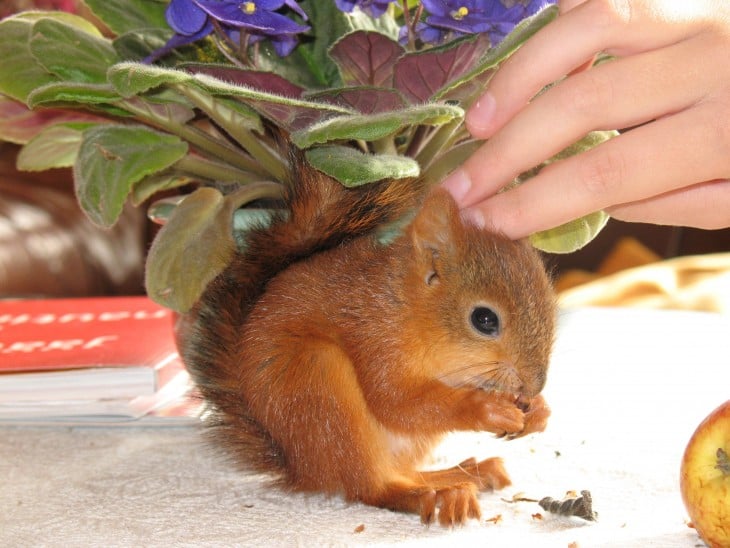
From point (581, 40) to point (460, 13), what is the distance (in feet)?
0.41

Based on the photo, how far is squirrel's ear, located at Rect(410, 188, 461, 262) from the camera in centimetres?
94

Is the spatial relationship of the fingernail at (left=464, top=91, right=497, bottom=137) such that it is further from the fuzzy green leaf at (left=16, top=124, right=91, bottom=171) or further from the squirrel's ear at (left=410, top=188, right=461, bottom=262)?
the fuzzy green leaf at (left=16, top=124, right=91, bottom=171)

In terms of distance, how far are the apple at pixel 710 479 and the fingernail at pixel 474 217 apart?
32cm

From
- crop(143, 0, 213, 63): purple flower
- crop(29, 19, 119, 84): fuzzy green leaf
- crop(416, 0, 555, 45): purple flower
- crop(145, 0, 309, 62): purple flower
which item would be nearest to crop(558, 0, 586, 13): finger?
crop(416, 0, 555, 45): purple flower

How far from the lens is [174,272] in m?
0.86

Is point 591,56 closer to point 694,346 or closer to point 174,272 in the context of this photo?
point 174,272

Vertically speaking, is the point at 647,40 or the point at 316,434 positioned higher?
the point at 647,40

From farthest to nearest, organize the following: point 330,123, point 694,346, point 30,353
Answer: point 694,346, point 30,353, point 330,123

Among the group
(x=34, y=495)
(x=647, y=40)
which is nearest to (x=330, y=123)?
(x=647, y=40)

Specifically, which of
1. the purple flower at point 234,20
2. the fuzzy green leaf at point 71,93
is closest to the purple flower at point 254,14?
the purple flower at point 234,20

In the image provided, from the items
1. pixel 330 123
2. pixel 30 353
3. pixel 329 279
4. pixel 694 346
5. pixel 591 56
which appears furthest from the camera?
pixel 694 346

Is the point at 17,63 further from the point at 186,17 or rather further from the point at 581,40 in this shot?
the point at 581,40

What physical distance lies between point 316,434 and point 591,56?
1.50 feet

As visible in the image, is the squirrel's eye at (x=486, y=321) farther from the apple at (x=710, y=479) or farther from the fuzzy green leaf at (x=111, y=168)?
the fuzzy green leaf at (x=111, y=168)
